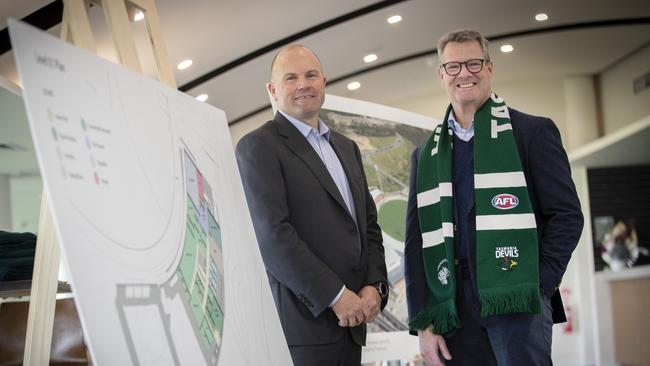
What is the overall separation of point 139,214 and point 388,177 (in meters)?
2.53

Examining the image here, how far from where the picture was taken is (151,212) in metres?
1.61

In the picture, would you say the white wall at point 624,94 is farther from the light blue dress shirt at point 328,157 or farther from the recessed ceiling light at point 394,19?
the light blue dress shirt at point 328,157

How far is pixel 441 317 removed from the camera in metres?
2.43

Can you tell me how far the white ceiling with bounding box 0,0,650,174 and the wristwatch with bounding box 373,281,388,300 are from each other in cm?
311

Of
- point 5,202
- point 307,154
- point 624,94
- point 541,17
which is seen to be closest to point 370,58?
point 541,17

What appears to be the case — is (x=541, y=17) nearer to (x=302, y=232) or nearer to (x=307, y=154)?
(x=307, y=154)

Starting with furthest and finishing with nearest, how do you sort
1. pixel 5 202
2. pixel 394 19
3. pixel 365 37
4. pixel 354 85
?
pixel 354 85 → pixel 365 37 → pixel 394 19 → pixel 5 202

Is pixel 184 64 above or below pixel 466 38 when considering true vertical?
above

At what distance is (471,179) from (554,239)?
319 mm

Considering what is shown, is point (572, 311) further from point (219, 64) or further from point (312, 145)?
point (312, 145)

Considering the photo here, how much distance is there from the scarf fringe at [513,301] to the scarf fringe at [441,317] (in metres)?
0.11

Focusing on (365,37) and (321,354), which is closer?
(321,354)

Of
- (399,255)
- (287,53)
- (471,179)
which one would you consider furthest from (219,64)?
(471,179)

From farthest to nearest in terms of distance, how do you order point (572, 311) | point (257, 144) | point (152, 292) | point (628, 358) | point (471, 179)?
point (572, 311) < point (628, 358) < point (257, 144) < point (471, 179) < point (152, 292)
